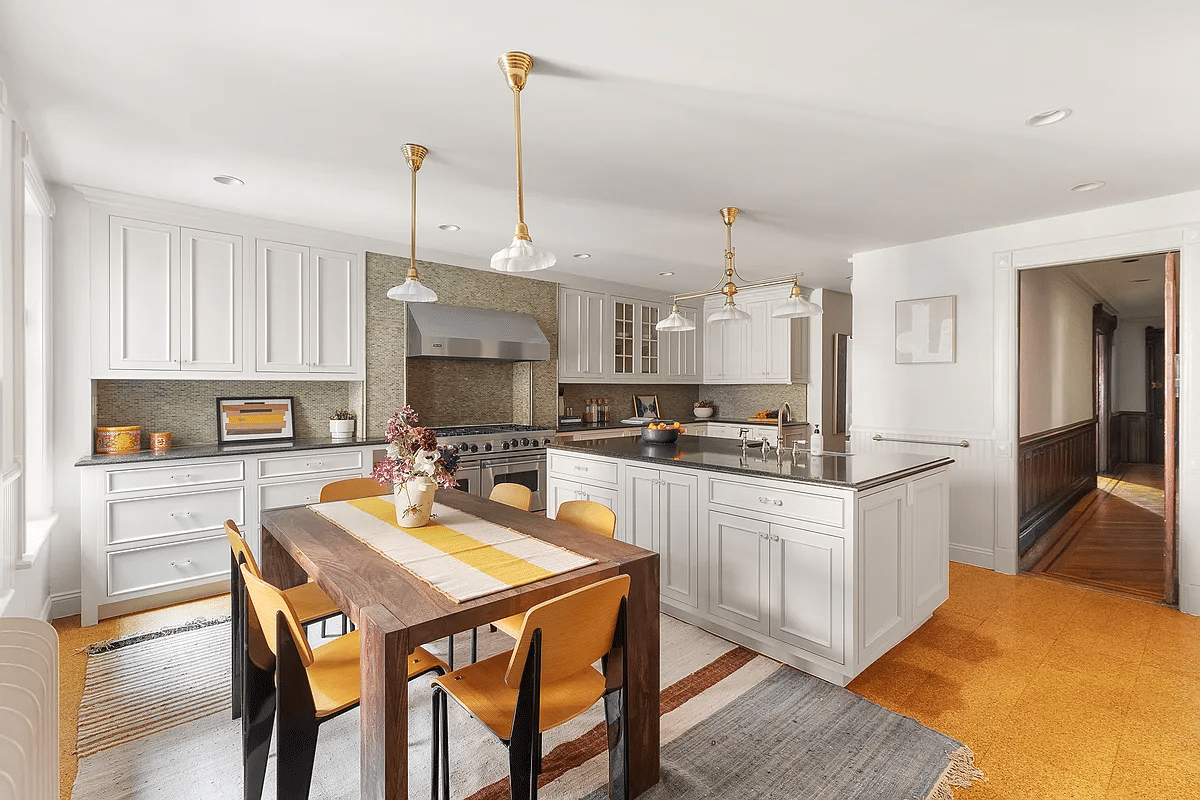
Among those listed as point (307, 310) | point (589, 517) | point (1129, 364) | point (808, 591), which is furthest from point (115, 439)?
point (1129, 364)

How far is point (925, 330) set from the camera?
450 cm

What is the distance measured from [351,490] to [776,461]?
7.34 feet

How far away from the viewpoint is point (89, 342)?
3.39 metres

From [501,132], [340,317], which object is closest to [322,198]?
[340,317]

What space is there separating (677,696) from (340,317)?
3.48 metres

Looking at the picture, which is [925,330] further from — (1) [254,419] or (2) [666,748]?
(1) [254,419]

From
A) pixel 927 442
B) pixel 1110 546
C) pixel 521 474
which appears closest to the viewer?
pixel 927 442

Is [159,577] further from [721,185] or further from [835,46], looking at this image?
[835,46]

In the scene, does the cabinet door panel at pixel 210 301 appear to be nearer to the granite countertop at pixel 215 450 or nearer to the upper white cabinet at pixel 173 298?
the upper white cabinet at pixel 173 298

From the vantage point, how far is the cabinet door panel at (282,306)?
3988 millimetres

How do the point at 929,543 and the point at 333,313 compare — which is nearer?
the point at 929,543

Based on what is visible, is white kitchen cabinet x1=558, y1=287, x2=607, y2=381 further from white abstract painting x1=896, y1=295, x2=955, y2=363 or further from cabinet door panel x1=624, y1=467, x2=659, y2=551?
white abstract painting x1=896, y1=295, x2=955, y2=363

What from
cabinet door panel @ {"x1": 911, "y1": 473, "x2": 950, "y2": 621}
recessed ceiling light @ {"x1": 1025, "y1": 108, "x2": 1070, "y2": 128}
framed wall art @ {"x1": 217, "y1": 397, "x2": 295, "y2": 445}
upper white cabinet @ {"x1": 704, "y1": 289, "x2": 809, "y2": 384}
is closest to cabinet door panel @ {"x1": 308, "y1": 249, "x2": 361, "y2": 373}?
framed wall art @ {"x1": 217, "y1": 397, "x2": 295, "y2": 445}

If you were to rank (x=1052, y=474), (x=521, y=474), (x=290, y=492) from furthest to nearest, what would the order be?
(x=1052, y=474) → (x=521, y=474) → (x=290, y=492)
